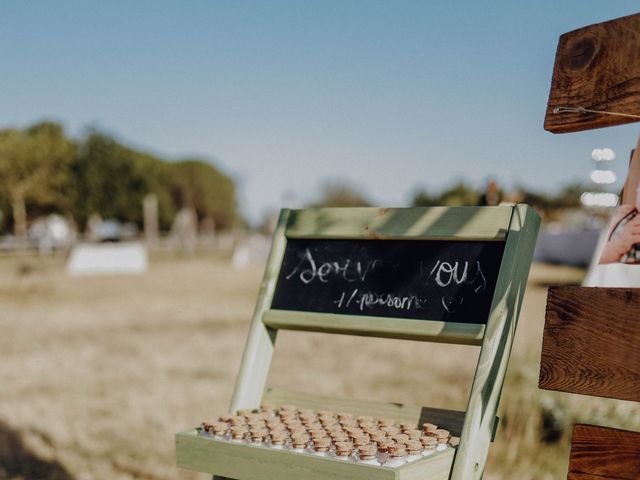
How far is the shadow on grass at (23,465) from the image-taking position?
4543 mm

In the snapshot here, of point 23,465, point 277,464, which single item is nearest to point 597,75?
point 277,464

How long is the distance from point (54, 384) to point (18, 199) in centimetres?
3159

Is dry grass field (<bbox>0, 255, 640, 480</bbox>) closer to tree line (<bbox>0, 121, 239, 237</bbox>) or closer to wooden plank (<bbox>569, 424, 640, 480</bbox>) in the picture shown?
wooden plank (<bbox>569, 424, 640, 480</bbox>)

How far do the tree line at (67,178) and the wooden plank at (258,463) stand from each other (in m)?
35.7

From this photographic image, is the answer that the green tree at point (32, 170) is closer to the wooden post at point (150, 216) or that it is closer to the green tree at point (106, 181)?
the green tree at point (106, 181)

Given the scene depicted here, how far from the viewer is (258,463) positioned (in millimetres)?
1975

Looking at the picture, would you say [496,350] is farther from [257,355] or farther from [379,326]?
[257,355]

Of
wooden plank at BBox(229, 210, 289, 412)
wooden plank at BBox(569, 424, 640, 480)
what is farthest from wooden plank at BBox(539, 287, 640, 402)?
wooden plank at BBox(229, 210, 289, 412)

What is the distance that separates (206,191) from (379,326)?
3939 inches

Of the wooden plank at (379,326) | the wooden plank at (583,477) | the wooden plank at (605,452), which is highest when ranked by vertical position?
the wooden plank at (379,326)

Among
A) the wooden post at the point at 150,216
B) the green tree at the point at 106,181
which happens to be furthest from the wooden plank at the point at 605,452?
the wooden post at the point at 150,216

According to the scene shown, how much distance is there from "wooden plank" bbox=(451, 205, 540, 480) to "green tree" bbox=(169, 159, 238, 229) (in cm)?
9168

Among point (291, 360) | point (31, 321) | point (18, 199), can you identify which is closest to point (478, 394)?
point (291, 360)

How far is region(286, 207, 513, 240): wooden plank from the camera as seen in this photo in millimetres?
2180
